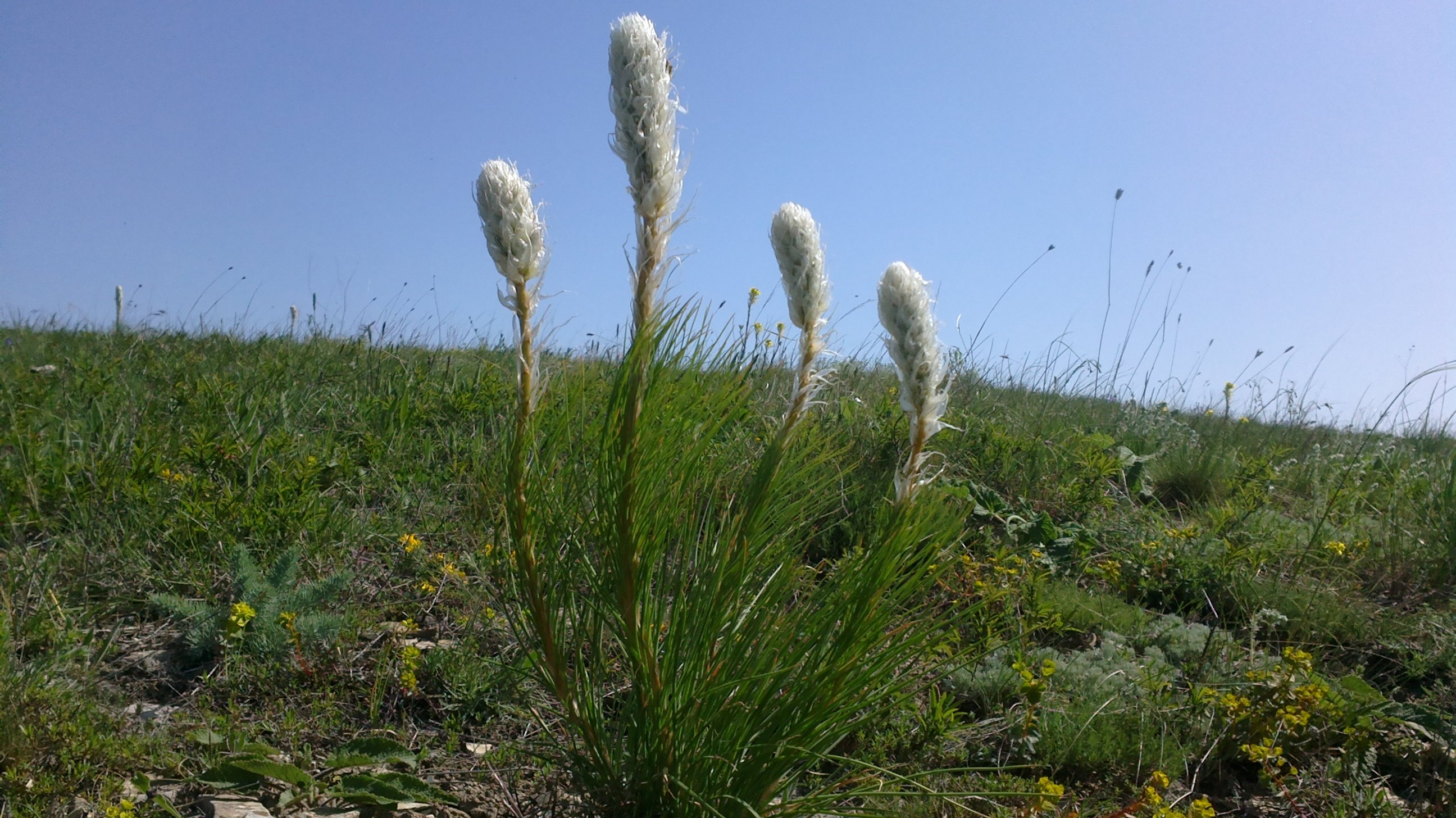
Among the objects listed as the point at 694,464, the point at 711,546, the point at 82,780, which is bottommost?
the point at 82,780

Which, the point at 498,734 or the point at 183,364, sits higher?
the point at 183,364

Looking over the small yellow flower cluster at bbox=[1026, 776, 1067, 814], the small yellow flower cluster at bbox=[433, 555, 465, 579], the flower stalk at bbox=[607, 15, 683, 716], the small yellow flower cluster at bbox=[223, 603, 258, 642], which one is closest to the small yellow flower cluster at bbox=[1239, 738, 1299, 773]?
the small yellow flower cluster at bbox=[1026, 776, 1067, 814]

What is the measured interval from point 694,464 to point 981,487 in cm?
261

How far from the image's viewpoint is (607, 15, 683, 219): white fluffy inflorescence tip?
1341 mm

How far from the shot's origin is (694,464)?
5.16 ft

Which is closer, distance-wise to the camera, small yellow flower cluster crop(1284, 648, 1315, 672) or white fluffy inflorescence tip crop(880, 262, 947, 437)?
white fluffy inflorescence tip crop(880, 262, 947, 437)

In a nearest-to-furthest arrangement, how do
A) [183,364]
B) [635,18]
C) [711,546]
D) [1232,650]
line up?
1. [635,18]
2. [711,546]
3. [1232,650]
4. [183,364]

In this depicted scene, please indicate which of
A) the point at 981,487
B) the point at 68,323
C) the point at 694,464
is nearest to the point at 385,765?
the point at 694,464

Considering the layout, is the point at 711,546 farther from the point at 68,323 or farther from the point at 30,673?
the point at 68,323

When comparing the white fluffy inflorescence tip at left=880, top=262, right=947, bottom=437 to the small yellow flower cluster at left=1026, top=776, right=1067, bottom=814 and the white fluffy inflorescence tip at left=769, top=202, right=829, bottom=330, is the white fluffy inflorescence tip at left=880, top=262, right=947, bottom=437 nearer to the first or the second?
the white fluffy inflorescence tip at left=769, top=202, right=829, bottom=330

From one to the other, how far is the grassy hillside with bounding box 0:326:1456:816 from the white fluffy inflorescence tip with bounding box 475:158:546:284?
0.96 ft

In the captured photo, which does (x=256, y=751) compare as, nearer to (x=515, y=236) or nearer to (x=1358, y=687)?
(x=515, y=236)

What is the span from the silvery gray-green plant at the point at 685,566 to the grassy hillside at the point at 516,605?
7 centimetres

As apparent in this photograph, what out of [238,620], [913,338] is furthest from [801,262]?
[238,620]
